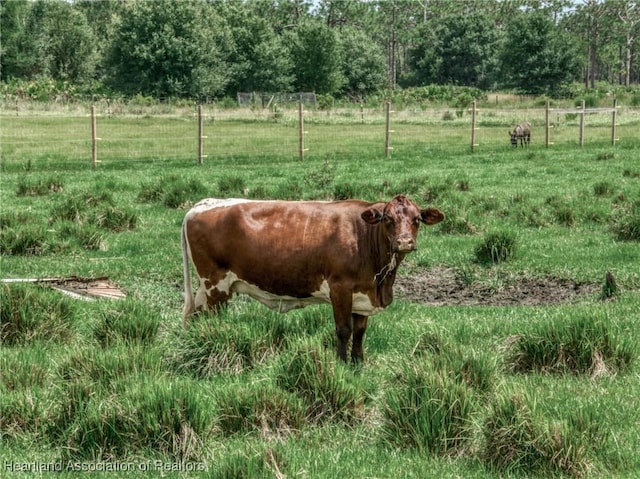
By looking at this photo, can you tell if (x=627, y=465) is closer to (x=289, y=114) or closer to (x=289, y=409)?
(x=289, y=409)

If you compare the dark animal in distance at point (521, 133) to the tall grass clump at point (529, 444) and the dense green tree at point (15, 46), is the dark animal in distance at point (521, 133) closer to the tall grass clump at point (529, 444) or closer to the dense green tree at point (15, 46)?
the tall grass clump at point (529, 444)

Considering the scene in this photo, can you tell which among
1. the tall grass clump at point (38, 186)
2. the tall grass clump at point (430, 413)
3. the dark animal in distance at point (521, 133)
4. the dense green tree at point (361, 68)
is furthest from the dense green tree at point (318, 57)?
the tall grass clump at point (430, 413)

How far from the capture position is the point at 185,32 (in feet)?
232

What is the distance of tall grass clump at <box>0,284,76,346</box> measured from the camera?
24.8 feet

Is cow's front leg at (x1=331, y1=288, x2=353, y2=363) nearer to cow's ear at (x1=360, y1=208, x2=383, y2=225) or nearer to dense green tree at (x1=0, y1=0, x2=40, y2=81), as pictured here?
cow's ear at (x1=360, y1=208, x2=383, y2=225)

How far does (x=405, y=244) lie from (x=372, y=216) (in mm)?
444

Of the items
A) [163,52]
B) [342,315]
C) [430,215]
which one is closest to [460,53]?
[163,52]

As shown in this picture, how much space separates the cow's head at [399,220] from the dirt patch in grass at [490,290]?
319 centimetres

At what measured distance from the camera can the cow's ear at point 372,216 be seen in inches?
260

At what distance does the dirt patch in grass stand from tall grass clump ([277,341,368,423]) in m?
3.89

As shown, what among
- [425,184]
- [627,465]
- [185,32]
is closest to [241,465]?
[627,465]

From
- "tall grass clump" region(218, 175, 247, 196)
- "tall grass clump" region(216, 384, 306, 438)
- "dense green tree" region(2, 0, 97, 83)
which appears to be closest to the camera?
"tall grass clump" region(216, 384, 306, 438)

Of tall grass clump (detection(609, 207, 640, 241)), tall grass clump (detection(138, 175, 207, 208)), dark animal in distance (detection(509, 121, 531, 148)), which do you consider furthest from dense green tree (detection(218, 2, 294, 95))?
tall grass clump (detection(609, 207, 640, 241))

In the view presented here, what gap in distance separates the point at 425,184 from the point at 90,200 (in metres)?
6.51
